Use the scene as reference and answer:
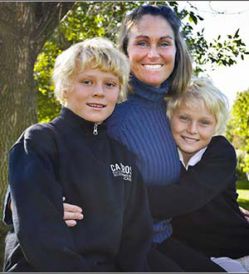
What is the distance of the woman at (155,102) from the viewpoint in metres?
2.80

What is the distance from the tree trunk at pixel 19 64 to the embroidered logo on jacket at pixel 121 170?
11.7 feet

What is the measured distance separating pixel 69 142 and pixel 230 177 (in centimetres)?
105

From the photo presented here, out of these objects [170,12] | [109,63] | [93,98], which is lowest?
[93,98]

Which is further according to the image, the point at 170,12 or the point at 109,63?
the point at 170,12

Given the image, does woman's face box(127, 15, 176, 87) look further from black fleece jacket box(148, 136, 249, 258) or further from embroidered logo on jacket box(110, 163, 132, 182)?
embroidered logo on jacket box(110, 163, 132, 182)

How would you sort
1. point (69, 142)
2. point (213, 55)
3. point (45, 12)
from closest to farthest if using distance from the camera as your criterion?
point (69, 142), point (45, 12), point (213, 55)

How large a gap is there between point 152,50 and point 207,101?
411 millimetres

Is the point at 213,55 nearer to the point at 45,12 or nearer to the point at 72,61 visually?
the point at 45,12

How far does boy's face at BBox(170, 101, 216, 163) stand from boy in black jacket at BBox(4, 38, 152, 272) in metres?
0.46

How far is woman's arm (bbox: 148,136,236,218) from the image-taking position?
8.95ft

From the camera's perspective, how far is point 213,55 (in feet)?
22.2

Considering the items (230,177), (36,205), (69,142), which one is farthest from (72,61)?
(230,177)

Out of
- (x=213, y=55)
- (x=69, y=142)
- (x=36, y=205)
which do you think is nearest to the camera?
(x=36, y=205)

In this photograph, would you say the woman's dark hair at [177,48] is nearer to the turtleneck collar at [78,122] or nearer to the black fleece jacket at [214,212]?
the black fleece jacket at [214,212]
